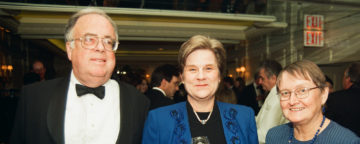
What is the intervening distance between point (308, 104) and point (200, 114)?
62 cm

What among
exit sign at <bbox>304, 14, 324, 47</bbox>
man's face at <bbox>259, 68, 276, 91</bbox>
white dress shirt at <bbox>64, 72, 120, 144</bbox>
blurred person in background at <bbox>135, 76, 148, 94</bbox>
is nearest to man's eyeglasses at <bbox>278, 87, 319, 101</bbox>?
white dress shirt at <bbox>64, 72, 120, 144</bbox>

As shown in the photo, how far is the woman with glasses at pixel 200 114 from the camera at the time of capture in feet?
5.02

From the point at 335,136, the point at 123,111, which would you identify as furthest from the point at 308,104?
the point at 123,111

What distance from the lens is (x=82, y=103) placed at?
4.90ft

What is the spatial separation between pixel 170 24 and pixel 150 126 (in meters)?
7.25

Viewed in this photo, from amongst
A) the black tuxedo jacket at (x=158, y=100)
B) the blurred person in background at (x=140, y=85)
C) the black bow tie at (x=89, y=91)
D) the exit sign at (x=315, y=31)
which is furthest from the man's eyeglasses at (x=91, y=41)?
the exit sign at (x=315, y=31)

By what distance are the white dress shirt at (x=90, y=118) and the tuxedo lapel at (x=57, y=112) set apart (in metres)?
0.05

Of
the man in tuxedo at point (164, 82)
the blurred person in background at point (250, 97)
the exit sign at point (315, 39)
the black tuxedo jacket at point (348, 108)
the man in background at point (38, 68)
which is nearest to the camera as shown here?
the black tuxedo jacket at point (348, 108)

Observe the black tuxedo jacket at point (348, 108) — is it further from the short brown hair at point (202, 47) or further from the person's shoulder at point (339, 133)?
the short brown hair at point (202, 47)

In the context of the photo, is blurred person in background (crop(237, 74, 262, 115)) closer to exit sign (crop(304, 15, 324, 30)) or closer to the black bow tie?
exit sign (crop(304, 15, 324, 30))

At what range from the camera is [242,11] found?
28.6 ft

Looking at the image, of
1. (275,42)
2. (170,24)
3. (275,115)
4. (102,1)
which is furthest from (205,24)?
(275,115)

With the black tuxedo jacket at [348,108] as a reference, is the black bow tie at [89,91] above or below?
above

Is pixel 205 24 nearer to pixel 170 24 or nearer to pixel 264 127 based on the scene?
pixel 170 24
